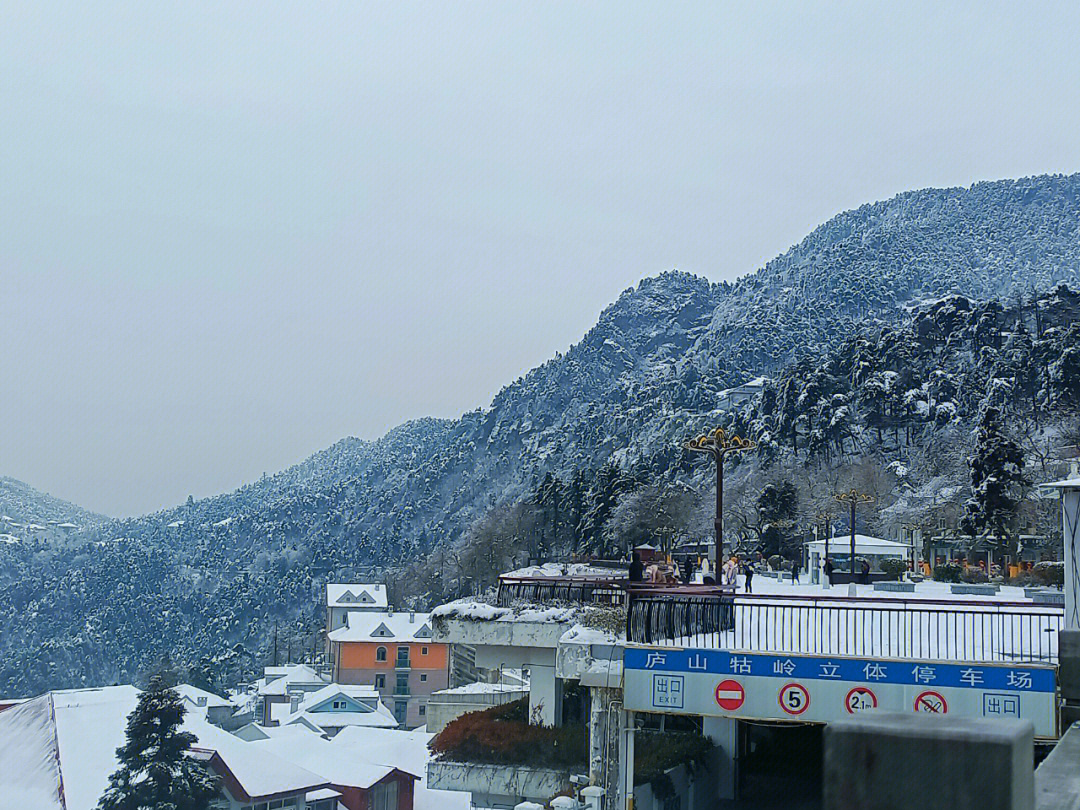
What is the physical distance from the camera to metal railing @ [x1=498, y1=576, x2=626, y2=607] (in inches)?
631

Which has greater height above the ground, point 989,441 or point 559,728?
point 989,441

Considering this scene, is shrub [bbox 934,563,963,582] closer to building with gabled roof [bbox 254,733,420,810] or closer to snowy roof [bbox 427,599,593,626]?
building with gabled roof [bbox 254,733,420,810]

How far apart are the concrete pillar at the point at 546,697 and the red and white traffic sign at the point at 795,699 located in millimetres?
4539

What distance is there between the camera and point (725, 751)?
53.9ft

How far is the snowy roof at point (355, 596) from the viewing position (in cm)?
9100

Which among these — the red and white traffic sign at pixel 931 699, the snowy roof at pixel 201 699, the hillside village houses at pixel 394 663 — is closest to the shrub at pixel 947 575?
the red and white traffic sign at pixel 931 699

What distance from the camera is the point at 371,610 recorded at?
90.2 metres

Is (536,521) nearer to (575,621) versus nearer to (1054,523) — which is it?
(1054,523)

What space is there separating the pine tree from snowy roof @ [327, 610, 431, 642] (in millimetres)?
40955

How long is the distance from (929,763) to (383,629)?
77409 mm

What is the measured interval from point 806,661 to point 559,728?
4.72 meters

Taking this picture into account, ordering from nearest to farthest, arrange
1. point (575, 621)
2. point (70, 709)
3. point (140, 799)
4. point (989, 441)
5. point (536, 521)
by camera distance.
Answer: point (575, 621), point (140, 799), point (70, 709), point (989, 441), point (536, 521)

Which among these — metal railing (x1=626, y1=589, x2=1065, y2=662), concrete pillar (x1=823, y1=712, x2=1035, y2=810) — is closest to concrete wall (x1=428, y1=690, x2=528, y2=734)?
metal railing (x1=626, y1=589, x2=1065, y2=662)

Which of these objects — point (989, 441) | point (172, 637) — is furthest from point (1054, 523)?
point (172, 637)
